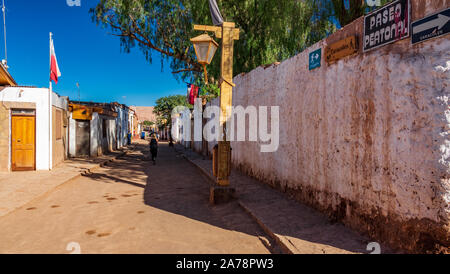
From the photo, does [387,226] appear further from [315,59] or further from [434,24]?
[315,59]

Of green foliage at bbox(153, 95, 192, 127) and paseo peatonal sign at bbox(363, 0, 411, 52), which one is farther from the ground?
green foliage at bbox(153, 95, 192, 127)

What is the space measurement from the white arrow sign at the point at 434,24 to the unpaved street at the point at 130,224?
310 cm

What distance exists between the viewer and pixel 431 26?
3.21 metres

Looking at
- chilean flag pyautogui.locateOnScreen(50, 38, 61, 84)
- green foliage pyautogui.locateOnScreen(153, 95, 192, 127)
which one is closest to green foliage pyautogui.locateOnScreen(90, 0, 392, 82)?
chilean flag pyautogui.locateOnScreen(50, 38, 61, 84)

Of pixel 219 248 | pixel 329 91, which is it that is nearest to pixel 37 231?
pixel 219 248

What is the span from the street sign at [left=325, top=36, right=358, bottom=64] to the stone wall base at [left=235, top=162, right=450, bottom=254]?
212cm

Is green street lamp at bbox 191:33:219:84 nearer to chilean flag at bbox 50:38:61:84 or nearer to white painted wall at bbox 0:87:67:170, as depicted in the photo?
chilean flag at bbox 50:38:61:84

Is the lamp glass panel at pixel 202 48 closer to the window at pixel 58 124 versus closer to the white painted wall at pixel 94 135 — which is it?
the window at pixel 58 124

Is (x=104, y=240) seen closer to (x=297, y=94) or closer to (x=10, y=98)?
(x=297, y=94)

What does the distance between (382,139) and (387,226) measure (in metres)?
1.04

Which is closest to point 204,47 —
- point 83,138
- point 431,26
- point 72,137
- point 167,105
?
point 431,26

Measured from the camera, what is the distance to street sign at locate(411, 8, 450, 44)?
3064 mm

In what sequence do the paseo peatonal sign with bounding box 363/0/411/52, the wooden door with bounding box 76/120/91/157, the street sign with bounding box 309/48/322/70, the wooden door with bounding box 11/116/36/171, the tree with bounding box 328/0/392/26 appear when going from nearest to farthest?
the paseo peatonal sign with bounding box 363/0/411/52, the street sign with bounding box 309/48/322/70, the tree with bounding box 328/0/392/26, the wooden door with bounding box 11/116/36/171, the wooden door with bounding box 76/120/91/157

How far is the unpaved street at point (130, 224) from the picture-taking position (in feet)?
13.5
